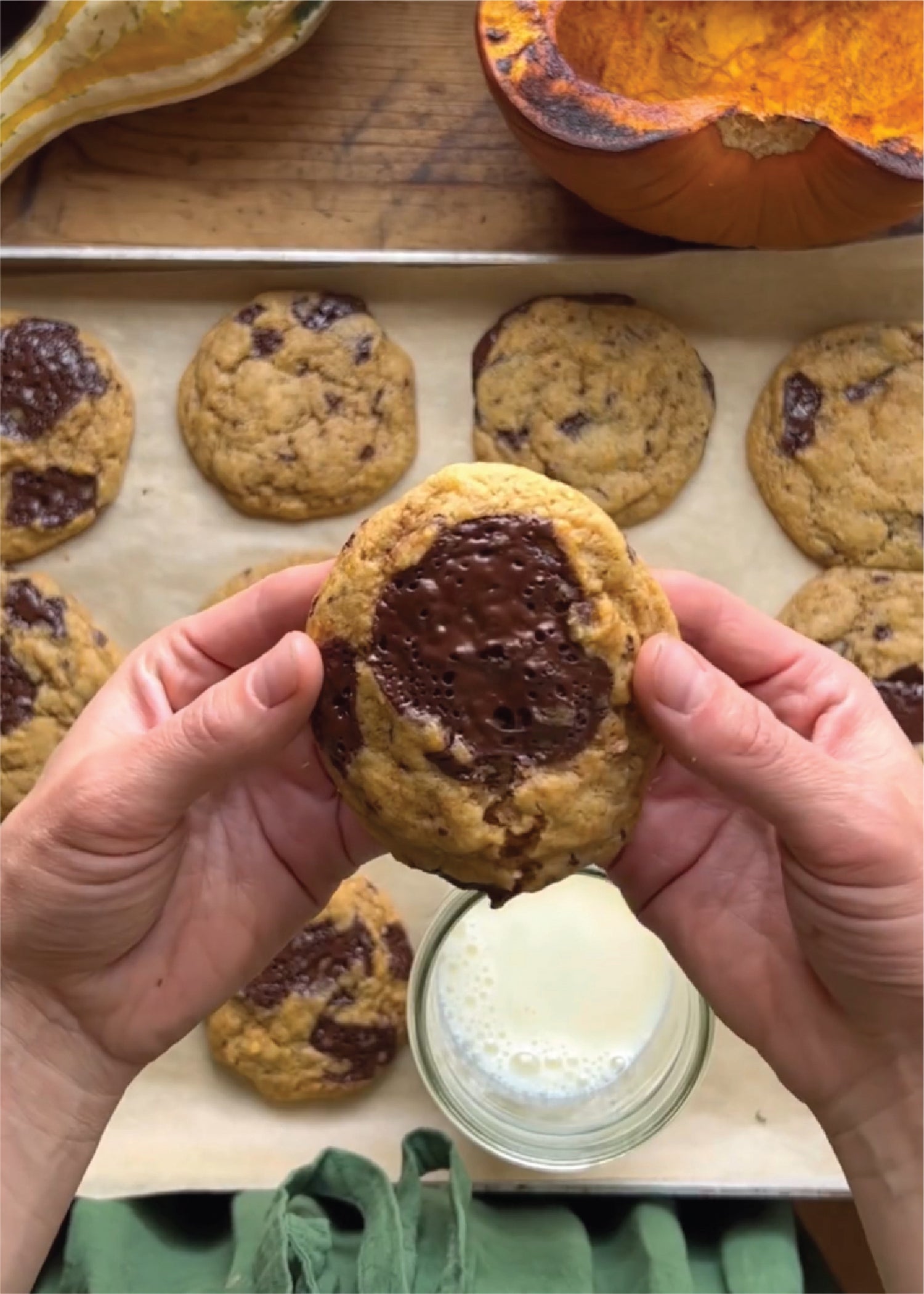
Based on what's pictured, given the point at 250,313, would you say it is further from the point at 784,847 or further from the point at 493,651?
the point at 784,847

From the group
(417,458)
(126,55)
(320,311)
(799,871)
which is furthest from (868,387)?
(126,55)

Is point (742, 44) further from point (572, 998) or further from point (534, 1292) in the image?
point (534, 1292)

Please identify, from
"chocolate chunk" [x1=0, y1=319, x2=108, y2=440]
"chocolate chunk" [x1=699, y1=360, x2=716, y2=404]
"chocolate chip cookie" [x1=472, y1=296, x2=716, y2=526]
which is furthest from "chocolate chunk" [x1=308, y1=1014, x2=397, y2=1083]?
"chocolate chunk" [x1=699, y1=360, x2=716, y2=404]

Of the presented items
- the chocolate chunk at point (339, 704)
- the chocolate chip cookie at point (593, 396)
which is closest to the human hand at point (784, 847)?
the chocolate chunk at point (339, 704)

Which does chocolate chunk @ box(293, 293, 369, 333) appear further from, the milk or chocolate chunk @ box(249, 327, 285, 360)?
the milk

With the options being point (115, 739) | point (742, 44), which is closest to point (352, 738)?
point (115, 739)

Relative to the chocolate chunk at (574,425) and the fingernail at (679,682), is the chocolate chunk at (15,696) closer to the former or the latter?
the chocolate chunk at (574,425)
